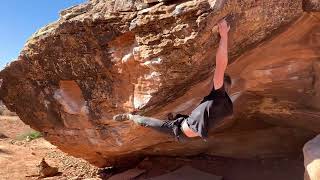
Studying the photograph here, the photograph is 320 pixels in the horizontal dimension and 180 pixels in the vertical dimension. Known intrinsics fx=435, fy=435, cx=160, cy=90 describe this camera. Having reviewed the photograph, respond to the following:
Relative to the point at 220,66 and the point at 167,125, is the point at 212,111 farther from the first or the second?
the point at 167,125

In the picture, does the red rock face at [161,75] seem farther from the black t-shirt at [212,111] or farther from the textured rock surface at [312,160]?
the textured rock surface at [312,160]

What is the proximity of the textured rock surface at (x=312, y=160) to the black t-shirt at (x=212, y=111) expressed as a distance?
1.08 m

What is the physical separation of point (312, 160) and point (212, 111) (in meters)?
1.28

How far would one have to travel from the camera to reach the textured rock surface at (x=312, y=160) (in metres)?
→ 4.70

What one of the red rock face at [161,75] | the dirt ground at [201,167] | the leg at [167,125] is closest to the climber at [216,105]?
the leg at [167,125]

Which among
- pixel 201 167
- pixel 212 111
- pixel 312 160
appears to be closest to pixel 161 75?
pixel 212 111

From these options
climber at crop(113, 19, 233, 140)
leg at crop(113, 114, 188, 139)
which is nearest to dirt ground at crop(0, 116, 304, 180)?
leg at crop(113, 114, 188, 139)

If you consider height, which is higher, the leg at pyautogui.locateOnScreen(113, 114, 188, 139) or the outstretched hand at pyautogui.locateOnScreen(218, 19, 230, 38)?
the outstretched hand at pyautogui.locateOnScreen(218, 19, 230, 38)

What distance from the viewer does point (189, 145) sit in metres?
8.48

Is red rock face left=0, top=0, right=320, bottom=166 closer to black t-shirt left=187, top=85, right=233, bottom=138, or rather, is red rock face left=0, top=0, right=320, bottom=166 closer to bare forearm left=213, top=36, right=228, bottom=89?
bare forearm left=213, top=36, right=228, bottom=89

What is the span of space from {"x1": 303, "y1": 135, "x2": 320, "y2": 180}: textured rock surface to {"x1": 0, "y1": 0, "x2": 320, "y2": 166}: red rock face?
132 cm

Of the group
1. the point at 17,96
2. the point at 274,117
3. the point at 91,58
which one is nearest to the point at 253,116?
the point at 274,117

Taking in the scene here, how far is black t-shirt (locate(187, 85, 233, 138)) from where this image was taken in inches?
186

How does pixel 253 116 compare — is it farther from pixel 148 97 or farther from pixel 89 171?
pixel 89 171
